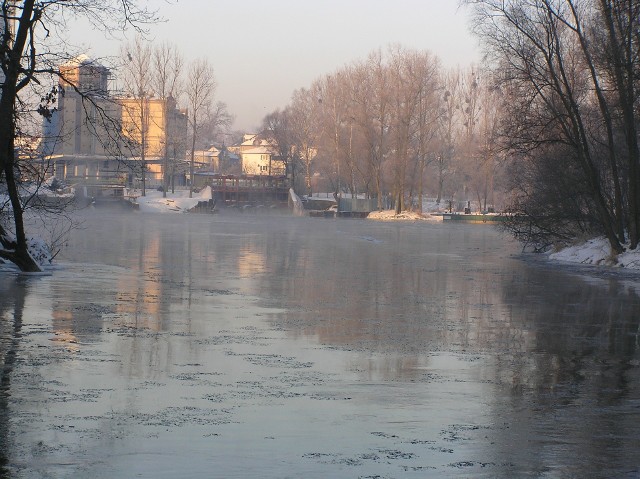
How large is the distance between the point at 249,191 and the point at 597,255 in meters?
71.7

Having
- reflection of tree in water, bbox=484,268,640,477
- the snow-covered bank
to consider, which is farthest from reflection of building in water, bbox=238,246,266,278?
the snow-covered bank

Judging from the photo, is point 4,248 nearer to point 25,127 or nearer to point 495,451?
point 25,127

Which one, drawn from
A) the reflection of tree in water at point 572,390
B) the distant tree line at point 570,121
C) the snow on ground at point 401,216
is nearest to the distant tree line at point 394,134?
the snow on ground at point 401,216

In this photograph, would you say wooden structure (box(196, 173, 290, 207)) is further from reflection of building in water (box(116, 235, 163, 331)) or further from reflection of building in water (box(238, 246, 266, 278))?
reflection of building in water (box(116, 235, 163, 331))

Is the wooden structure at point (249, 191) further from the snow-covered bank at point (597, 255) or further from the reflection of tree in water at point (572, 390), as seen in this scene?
the reflection of tree in water at point (572, 390)

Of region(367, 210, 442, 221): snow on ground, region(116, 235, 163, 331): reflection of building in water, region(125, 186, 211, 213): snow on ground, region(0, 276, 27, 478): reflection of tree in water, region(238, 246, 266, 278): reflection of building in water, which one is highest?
region(125, 186, 211, 213): snow on ground

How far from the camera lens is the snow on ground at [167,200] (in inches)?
3595

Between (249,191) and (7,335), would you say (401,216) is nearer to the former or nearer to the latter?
(249,191)

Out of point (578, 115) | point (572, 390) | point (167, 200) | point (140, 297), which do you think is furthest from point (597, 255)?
point (167, 200)

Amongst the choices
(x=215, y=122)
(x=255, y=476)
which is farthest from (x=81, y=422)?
(x=215, y=122)

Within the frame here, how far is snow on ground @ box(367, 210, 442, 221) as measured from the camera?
306ft

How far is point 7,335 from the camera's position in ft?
41.6

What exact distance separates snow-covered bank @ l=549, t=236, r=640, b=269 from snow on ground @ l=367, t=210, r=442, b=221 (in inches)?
2135

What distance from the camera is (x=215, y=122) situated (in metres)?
111
